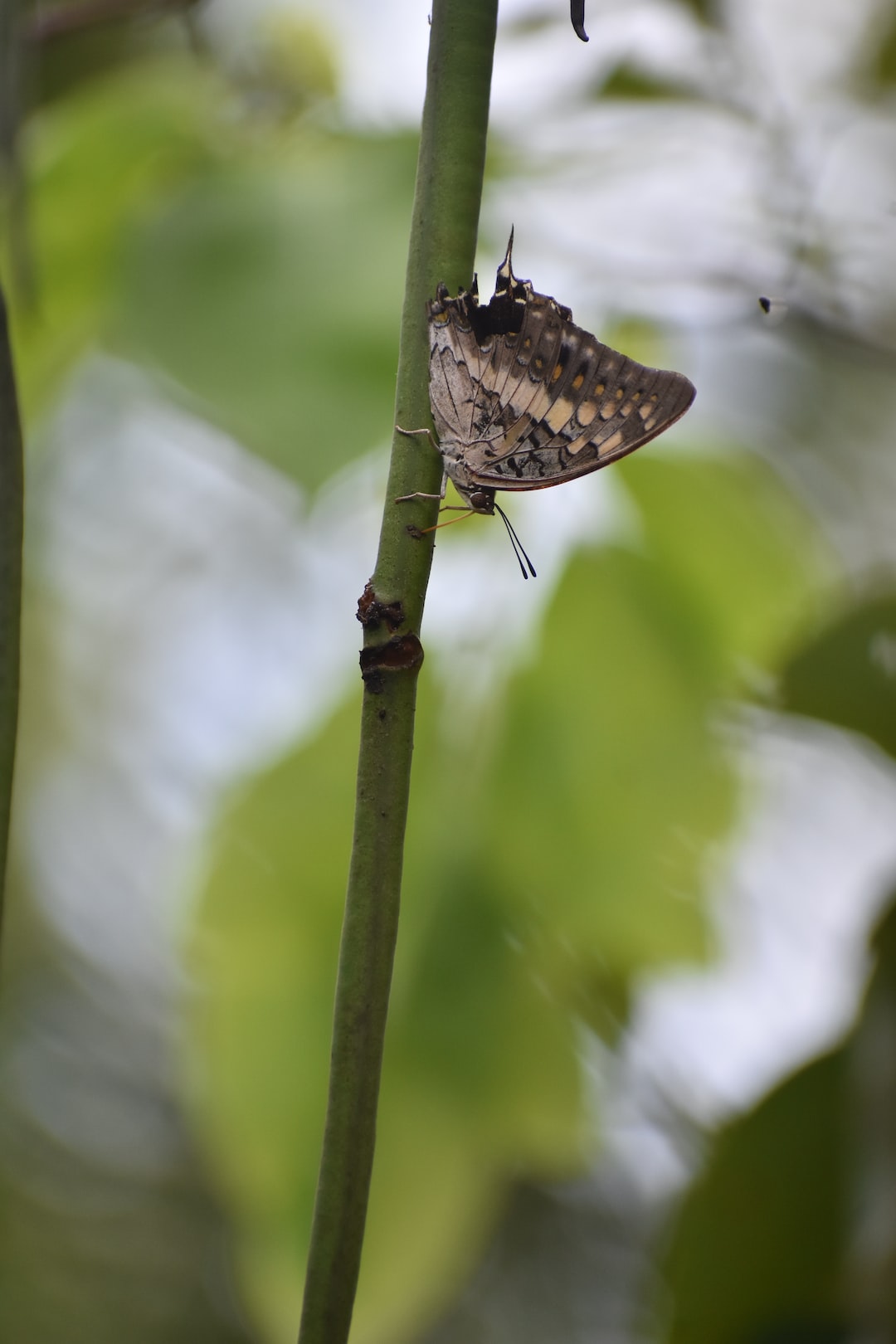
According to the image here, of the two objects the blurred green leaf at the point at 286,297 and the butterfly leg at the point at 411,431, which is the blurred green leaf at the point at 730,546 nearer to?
the blurred green leaf at the point at 286,297

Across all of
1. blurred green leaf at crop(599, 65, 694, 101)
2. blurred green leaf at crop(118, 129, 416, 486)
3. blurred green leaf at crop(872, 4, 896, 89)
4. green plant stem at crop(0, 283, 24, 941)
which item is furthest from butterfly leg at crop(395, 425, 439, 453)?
blurred green leaf at crop(872, 4, 896, 89)

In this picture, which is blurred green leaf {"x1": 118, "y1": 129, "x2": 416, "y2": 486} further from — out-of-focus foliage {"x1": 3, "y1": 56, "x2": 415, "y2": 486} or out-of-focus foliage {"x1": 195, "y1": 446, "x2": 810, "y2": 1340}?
out-of-focus foliage {"x1": 195, "y1": 446, "x2": 810, "y2": 1340}

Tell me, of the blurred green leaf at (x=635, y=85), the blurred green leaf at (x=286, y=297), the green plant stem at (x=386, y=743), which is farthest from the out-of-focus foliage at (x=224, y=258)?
the green plant stem at (x=386, y=743)

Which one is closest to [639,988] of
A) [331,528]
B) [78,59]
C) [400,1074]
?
[400,1074]

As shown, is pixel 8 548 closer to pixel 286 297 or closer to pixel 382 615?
pixel 382 615

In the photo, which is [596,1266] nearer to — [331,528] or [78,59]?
[331,528]
